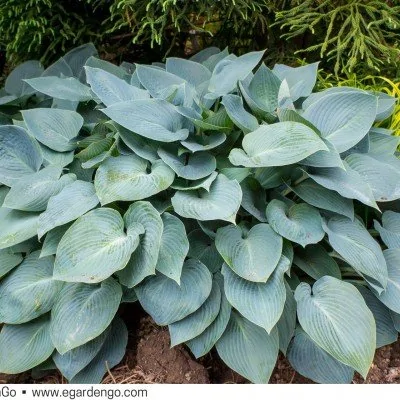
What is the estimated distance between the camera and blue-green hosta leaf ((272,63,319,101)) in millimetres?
2141

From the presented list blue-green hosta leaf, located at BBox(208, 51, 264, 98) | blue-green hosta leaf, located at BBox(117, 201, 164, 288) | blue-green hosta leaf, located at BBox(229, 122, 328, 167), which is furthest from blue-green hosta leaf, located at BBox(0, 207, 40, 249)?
blue-green hosta leaf, located at BBox(208, 51, 264, 98)

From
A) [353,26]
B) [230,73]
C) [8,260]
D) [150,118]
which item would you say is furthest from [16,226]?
[353,26]

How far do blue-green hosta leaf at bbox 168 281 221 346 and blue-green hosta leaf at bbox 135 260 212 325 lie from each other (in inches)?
1.2

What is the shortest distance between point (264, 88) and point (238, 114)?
287 mm

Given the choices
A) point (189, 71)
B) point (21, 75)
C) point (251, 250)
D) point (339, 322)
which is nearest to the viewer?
point (339, 322)

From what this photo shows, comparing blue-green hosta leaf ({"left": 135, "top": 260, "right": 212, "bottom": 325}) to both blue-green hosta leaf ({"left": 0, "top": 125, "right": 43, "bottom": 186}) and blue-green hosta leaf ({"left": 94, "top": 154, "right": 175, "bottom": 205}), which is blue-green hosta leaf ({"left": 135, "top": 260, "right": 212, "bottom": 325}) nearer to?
blue-green hosta leaf ({"left": 94, "top": 154, "right": 175, "bottom": 205})

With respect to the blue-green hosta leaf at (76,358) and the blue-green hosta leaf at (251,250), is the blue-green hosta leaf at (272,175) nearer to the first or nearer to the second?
the blue-green hosta leaf at (251,250)

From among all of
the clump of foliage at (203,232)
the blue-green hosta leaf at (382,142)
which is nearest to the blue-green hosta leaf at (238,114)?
the clump of foliage at (203,232)

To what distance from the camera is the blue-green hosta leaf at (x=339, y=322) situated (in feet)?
4.96

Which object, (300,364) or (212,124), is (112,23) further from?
(300,364)

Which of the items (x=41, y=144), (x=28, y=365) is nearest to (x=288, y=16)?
(x=41, y=144)

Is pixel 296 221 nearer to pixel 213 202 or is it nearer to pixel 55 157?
pixel 213 202

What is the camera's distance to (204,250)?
180cm

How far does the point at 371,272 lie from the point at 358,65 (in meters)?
1.34
